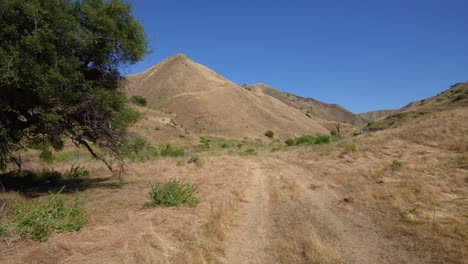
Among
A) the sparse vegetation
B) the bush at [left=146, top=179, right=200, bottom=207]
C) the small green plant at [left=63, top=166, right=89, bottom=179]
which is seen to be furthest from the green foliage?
the small green plant at [left=63, top=166, right=89, bottom=179]

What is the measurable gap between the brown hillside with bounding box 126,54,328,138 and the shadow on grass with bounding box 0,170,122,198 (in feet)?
153

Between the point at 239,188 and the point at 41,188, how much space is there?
6672mm

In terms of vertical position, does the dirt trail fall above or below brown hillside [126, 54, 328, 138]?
below

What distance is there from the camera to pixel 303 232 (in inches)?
276

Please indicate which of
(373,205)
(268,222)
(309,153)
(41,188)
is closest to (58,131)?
(41,188)

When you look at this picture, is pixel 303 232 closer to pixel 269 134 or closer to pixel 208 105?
pixel 269 134

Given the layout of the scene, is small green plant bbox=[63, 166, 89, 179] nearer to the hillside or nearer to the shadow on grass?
the shadow on grass

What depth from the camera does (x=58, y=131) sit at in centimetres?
1105

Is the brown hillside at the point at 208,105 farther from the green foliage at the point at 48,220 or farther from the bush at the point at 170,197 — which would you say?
the green foliage at the point at 48,220

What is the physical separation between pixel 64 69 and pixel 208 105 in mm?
65933

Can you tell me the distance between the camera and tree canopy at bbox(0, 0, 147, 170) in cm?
933

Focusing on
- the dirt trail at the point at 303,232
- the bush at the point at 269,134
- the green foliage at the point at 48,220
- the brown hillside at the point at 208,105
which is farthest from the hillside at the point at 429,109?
the green foliage at the point at 48,220

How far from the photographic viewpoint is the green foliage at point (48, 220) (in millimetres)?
5934

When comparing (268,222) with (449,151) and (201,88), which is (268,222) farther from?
(201,88)
